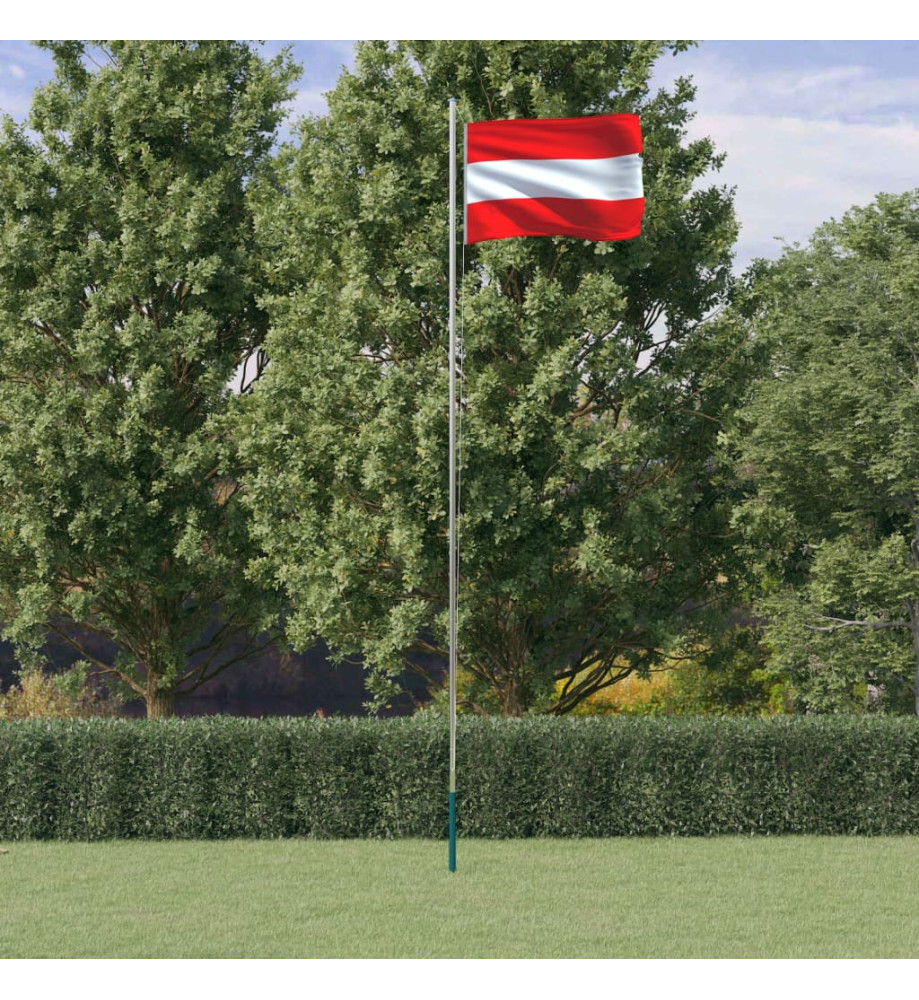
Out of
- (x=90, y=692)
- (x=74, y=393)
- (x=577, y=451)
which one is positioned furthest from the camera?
(x=90, y=692)

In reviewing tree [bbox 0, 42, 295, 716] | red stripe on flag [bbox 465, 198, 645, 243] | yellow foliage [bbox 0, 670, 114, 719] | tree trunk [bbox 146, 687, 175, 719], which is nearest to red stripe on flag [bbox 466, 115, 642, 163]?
red stripe on flag [bbox 465, 198, 645, 243]

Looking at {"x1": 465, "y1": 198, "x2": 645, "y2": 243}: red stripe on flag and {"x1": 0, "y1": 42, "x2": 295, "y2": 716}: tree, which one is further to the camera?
{"x1": 0, "y1": 42, "x2": 295, "y2": 716}: tree

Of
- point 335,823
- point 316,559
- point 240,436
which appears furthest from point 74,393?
point 335,823

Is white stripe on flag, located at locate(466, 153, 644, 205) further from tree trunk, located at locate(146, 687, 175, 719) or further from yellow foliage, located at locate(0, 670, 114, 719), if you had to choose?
yellow foliage, located at locate(0, 670, 114, 719)

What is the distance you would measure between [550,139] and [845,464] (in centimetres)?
592

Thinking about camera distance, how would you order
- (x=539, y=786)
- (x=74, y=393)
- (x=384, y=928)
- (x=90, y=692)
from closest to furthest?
(x=384, y=928) → (x=539, y=786) → (x=74, y=393) → (x=90, y=692)

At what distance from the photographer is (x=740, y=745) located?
12.5 metres

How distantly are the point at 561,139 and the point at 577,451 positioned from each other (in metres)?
3.63

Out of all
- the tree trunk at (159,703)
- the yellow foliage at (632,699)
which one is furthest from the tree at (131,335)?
the yellow foliage at (632,699)

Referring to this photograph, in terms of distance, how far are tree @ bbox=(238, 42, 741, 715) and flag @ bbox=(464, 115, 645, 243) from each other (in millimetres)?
2303

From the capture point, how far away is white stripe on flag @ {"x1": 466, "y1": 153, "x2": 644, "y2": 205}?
10.9 meters

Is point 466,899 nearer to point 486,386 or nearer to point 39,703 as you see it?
point 486,386

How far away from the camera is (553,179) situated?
35.9ft

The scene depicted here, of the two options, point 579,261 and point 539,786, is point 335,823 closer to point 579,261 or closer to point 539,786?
point 539,786
